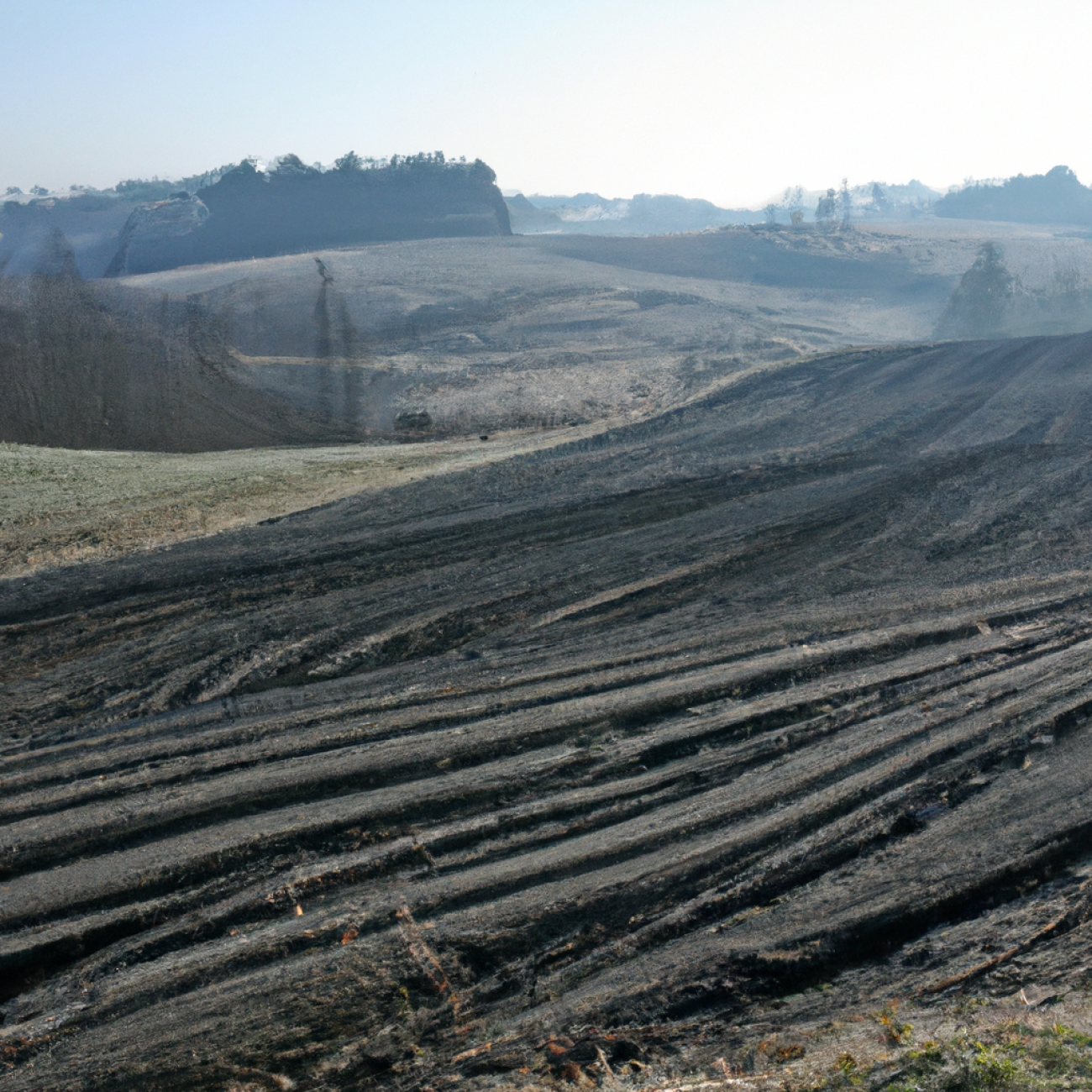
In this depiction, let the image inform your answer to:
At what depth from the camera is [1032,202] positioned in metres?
115

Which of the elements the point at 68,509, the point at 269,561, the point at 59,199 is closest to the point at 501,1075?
→ the point at 269,561

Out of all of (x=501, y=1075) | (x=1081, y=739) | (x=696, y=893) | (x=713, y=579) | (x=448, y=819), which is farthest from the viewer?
(x=713, y=579)

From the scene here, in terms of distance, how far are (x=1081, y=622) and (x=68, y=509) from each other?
1644 cm

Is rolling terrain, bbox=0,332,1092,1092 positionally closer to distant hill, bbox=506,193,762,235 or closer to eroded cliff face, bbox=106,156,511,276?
eroded cliff face, bbox=106,156,511,276

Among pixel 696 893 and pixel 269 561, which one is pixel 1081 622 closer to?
pixel 696 893

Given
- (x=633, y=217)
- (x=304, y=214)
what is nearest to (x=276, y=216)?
(x=304, y=214)

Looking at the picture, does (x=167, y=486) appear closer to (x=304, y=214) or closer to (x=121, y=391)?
(x=121, y=391)

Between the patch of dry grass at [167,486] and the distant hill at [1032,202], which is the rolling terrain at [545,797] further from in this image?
the distant hill at [1032,202]

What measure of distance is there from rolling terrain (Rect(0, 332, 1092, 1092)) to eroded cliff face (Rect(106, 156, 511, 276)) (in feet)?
198

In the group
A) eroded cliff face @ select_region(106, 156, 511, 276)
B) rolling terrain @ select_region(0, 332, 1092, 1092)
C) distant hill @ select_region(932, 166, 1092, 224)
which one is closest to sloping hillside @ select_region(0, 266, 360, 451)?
rolling terrain @ select_region(0, 332, 1092, 1092)

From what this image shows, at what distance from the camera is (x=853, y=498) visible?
1459 centimetres

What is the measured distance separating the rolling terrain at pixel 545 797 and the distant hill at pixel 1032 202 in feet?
411

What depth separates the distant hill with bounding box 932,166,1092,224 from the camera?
112438 millimetres

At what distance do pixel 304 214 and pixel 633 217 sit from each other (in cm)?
8800
